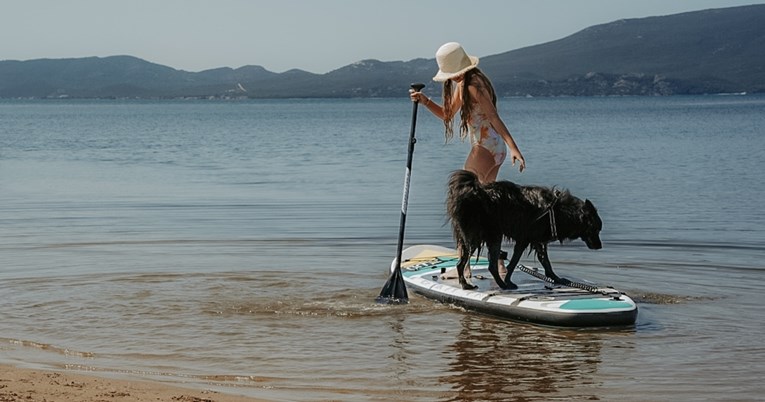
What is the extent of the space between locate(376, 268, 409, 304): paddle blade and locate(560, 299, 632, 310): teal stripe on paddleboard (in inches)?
70.4

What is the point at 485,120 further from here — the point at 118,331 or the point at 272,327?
the point at 118,331

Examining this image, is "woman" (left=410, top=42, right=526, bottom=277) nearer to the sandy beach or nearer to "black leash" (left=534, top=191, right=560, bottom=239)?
"black leash" (left=534, top=191, right=560, bottom=239)

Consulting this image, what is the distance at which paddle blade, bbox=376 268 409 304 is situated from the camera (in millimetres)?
10227

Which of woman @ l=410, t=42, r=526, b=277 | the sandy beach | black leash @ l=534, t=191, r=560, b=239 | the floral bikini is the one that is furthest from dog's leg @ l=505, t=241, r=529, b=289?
the sandy beach

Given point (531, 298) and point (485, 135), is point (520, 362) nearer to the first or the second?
point (531, 298)

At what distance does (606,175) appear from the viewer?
27.4 m

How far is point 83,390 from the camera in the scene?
6551 millimetres

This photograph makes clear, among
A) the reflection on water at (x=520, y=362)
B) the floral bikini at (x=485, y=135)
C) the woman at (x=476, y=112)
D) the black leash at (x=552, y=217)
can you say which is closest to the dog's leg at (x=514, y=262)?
the black leash at (x=552, y=217)

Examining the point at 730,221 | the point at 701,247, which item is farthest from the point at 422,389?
the point at 730,221

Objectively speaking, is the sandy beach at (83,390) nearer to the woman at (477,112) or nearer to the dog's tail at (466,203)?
the dog's tail at (466,203)

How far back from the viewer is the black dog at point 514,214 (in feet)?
30.6

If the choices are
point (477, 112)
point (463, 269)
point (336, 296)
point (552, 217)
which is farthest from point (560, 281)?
point (336, 296)

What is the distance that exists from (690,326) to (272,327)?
3.70 meters

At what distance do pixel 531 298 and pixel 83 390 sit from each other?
426 centimetres
